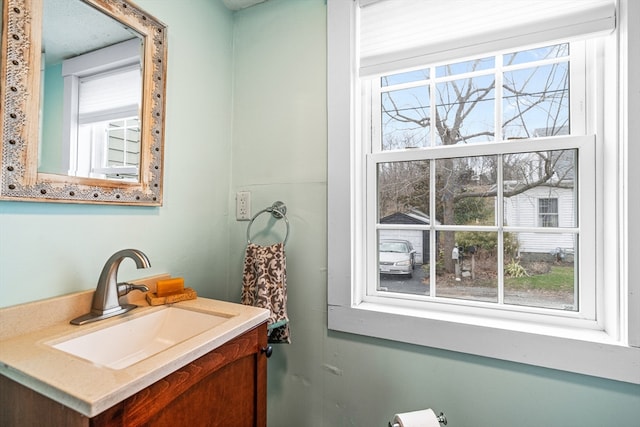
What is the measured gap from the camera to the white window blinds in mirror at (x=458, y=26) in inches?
38.9

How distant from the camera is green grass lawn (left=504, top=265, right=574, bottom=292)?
1.08m

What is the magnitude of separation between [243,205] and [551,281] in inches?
52.1

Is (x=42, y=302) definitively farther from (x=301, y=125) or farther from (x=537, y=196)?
(x=537, y=196)

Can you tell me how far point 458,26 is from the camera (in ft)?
3.73

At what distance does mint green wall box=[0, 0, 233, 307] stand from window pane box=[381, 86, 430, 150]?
2.57 feet

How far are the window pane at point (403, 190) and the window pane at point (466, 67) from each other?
0.38m

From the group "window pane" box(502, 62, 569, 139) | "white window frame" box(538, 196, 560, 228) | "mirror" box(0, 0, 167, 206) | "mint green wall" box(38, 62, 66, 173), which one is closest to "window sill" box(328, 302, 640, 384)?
"white window frame" box(538, 196, 560, 228)

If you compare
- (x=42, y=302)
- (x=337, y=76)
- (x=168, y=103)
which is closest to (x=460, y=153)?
(x=337, y=76)

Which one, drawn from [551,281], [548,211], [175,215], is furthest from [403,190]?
[175,215]

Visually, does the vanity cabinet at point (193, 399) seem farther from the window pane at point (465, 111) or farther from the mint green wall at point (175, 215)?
the window pane at point (465, 111)

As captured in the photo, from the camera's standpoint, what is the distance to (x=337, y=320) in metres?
1.28

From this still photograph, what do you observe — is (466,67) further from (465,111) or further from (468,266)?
(468,266)

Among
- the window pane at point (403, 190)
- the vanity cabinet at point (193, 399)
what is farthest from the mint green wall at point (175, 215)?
the window pane at point (403, 190)

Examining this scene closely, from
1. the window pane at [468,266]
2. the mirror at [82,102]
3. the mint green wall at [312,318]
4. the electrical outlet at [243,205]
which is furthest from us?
the electrical outlet at [243,205]
